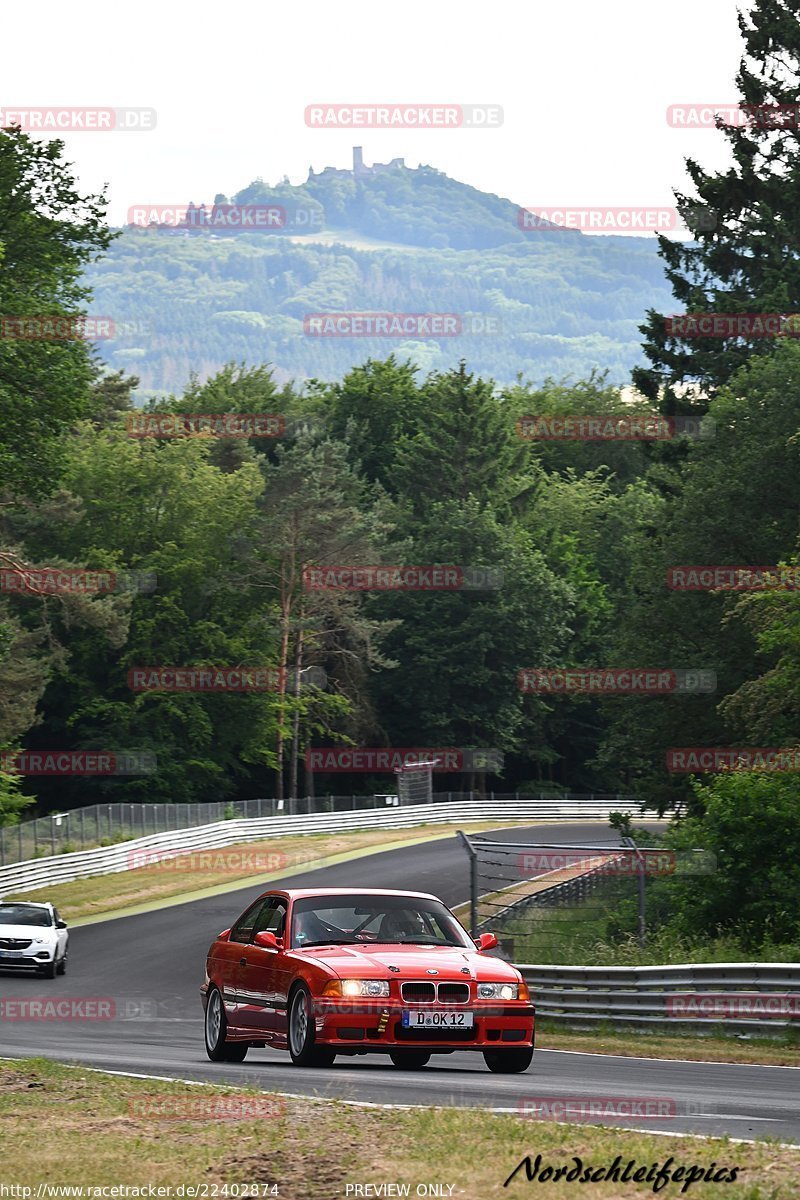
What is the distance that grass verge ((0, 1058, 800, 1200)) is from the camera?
7617mm

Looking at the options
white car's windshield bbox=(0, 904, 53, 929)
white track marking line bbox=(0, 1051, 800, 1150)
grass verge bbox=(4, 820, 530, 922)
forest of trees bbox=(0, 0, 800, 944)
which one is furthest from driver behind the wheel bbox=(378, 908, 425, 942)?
grass verge bbox=(4, 820, 530, 922)

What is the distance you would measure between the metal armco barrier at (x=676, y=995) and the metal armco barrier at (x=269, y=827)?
26778 millimetres

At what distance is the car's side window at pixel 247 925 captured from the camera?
15125mm

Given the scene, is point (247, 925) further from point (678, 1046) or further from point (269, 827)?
point (269, 827)

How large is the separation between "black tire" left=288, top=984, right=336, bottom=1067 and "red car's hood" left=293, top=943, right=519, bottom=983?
1.00ft

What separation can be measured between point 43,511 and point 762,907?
54.1 m

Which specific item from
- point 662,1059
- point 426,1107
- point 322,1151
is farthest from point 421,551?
point 322,1151

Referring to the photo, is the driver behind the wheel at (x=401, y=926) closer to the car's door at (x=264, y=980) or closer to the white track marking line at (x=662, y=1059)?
the car's door at (x=264, y=980)

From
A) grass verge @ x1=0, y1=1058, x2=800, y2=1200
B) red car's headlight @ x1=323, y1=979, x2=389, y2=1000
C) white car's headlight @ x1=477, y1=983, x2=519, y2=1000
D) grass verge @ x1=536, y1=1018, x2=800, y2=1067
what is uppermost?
grass verge @ x1=0, y1=1058, x2=800, y2=1200

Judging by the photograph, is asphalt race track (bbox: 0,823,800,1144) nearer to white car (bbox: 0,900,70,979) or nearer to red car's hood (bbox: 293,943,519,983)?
white car (bbox: 0,900,70,979)

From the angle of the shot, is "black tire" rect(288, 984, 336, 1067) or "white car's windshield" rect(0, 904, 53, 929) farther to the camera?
"white car's windshield" rect(0, 904, 53, 929)

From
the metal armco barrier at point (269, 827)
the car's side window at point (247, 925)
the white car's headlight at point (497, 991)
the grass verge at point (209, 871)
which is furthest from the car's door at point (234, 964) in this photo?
the metal armco barrier at point (269, 827)

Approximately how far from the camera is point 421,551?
89.9 meters

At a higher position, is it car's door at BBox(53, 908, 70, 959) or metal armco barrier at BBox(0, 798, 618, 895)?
car's door at BBox(53, 908, 70, 959)
